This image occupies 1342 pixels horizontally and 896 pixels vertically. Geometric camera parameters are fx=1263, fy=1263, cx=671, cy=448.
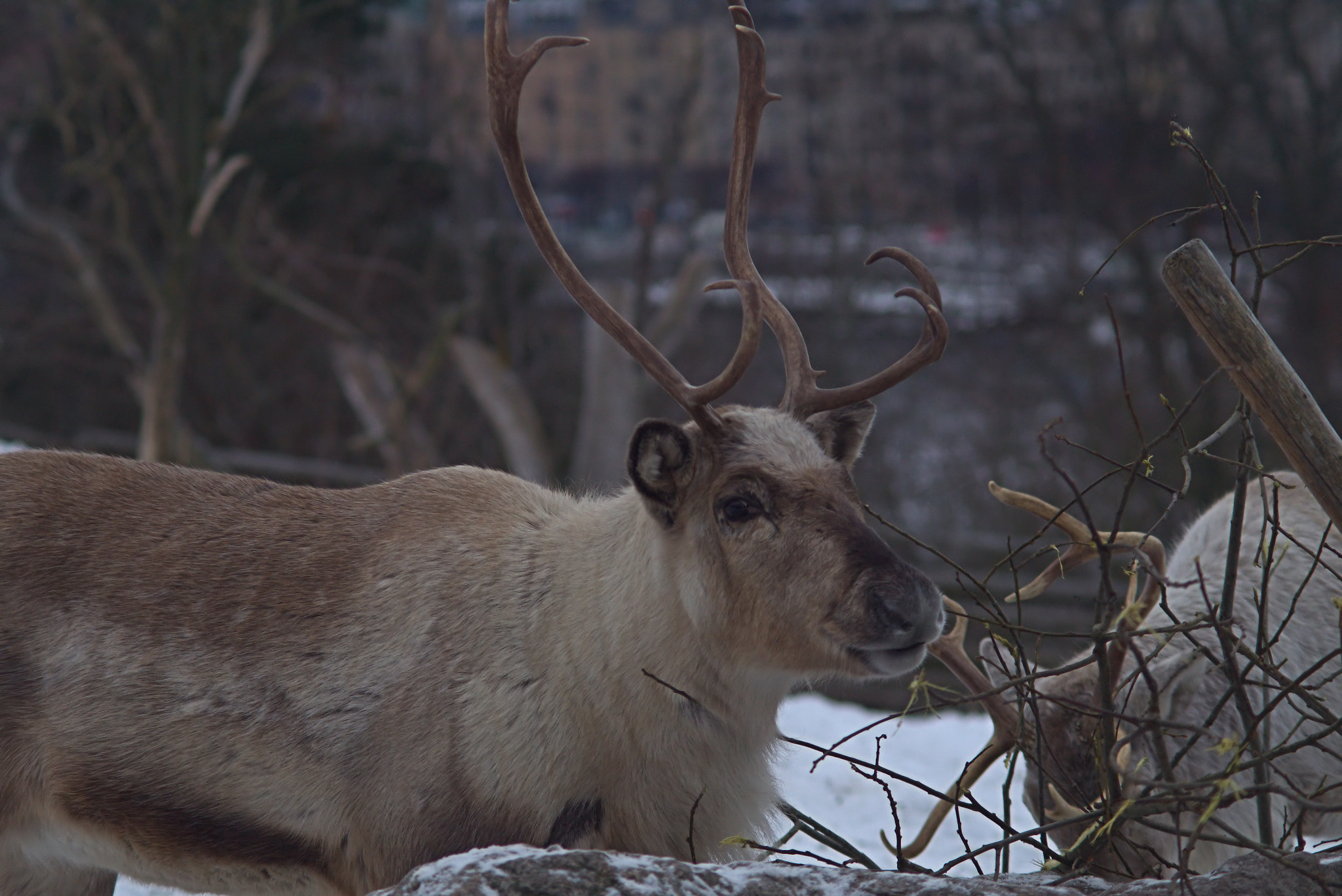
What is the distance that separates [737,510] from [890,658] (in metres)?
0.53

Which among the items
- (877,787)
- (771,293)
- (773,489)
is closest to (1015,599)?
(773,489)

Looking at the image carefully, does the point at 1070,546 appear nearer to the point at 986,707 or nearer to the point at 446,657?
the point at 986,707

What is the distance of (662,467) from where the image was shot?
10.6 feet

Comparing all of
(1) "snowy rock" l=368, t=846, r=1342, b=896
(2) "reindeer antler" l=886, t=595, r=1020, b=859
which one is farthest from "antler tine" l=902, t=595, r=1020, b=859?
(1) "snowy rock" l=368, t=846, r=1342, b=896

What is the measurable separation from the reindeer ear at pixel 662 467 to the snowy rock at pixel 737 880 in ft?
3.14

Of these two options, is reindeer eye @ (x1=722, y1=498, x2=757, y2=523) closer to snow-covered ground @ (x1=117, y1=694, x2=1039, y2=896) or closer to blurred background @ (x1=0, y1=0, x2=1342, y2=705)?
snow-covered ground @ (x1=117, y1=694, x2=1039, y2=896)

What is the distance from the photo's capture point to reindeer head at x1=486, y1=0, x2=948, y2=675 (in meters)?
2.96

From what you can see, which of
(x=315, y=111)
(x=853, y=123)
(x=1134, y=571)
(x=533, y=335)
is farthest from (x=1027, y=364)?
(x=1134, y=571)

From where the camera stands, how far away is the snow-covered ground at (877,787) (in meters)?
5.04

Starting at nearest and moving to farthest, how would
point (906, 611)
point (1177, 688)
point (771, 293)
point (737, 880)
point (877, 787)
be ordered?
point (737, 880) < point (906, 611) < point (1177, 688) < point (771, 293) < point (877, 787)

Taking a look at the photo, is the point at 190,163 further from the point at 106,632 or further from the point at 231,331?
the point at 106,632

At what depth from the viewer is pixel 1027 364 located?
20.8m

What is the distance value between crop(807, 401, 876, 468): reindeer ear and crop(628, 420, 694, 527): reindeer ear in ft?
1.35

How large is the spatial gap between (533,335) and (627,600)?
15851 millimetres
